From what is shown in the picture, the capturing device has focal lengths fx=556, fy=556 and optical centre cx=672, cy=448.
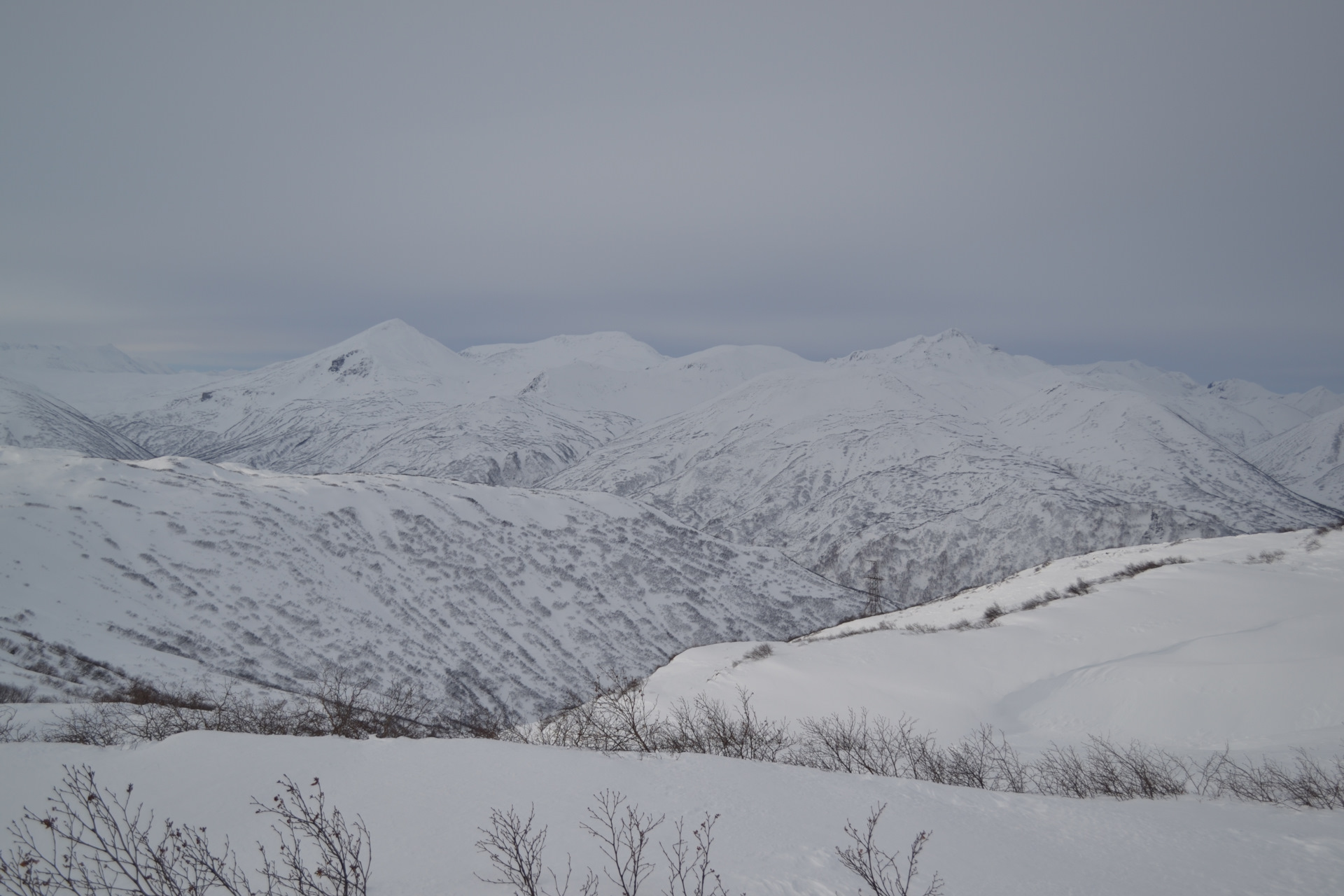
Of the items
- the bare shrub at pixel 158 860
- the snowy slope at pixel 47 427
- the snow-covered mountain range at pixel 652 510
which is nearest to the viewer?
the bare shrub at pixel 158 860

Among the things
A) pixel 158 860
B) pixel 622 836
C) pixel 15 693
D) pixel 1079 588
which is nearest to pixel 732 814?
pixel 622 836

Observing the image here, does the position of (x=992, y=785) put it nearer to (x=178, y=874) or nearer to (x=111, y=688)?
(x=178, y=874)

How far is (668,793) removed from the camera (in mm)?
7195

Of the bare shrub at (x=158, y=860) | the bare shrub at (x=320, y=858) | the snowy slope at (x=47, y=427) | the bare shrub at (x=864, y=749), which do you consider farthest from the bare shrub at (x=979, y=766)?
the snowy slope at (x=47, y=427)

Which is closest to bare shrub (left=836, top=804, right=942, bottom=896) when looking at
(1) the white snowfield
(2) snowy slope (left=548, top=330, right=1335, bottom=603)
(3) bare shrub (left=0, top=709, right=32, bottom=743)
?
(1) the white snowfield

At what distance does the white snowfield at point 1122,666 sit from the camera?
11.4m

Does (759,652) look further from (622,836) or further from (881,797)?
(622,836)

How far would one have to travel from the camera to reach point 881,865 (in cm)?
547

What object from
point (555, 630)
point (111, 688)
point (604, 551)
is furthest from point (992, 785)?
point (604, 551)

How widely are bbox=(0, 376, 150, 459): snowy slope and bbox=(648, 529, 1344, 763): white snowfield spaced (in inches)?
6982

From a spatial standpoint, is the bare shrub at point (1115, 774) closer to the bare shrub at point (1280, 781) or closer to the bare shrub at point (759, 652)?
the bare shrub at point (1280, 781)

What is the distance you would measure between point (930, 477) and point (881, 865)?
103 metres

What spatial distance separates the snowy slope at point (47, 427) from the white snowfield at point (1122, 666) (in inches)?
6982

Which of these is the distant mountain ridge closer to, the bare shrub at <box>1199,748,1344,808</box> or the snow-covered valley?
the snow-covered valley
